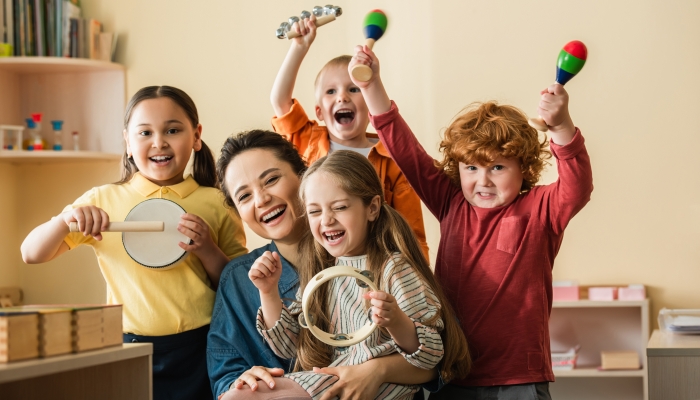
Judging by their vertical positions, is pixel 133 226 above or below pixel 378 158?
below

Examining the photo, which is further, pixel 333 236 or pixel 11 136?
pixel 11 136

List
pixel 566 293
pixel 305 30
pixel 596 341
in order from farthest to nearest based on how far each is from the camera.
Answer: pixel 596 341, pixel 566 293, pixel 305 30

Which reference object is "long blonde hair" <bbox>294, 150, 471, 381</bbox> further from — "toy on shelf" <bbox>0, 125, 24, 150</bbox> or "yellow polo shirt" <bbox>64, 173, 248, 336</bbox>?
"toy on shelf" <bbox>0, 125, 24, 150</bbox>

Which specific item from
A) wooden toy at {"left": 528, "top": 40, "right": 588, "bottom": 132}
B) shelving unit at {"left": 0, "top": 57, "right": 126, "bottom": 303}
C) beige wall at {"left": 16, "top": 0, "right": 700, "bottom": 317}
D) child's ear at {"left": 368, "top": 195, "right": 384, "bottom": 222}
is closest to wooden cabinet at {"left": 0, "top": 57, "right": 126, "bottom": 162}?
shelving unit at {"left": 0, "top": 57, "right": 126, "bottom": 303}

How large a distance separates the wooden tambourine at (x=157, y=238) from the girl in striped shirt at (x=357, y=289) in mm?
354

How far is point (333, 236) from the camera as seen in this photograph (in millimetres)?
1547

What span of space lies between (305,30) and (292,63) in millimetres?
170

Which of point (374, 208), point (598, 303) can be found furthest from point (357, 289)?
point (598, 303)

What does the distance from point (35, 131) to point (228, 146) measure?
7.21ft

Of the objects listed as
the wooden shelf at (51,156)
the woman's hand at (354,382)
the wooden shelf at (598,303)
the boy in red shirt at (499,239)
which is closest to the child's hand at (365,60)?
the boy in red shirt at (499,239)

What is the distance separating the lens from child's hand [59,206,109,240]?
1.65 meters

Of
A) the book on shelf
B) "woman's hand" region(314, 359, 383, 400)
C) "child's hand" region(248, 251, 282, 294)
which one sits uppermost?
the book on shelf

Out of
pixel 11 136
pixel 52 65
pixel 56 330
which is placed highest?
pixel 52 65

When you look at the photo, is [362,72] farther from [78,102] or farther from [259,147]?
[78,102]
